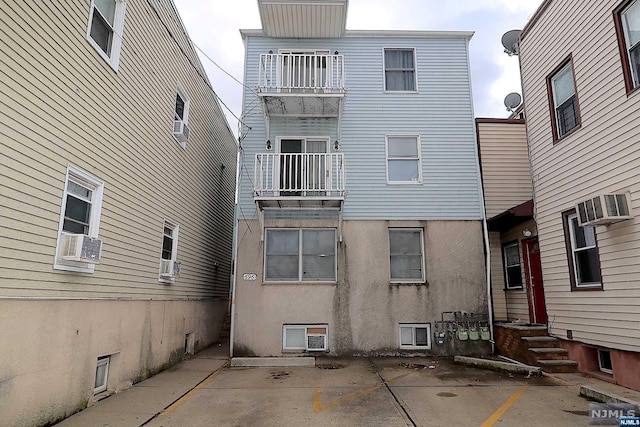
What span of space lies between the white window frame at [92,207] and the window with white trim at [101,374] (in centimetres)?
152

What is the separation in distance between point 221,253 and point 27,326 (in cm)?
909

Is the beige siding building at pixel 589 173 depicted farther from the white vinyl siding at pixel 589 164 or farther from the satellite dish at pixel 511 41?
the satellite dish at pixel 511 41

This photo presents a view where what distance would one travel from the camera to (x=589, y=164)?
7.20m

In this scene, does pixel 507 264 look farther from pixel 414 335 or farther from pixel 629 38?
pixel 629 38

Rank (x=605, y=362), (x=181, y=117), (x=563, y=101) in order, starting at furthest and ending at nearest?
(x=181, y=117)
(x=563, y=101)
(x=605, y=362)

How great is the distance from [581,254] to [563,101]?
3.12m

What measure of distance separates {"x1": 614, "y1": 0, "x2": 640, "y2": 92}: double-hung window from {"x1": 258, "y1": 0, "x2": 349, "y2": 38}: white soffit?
5.83 meters

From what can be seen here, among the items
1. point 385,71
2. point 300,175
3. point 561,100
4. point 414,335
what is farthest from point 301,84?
point 414,335

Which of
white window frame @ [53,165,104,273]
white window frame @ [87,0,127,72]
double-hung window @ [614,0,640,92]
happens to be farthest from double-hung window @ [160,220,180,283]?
double-hung window @ [614,0,640,92]

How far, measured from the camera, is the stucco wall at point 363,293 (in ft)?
30.9

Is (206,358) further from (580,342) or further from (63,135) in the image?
(580,342)

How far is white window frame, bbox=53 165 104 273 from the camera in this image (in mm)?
5057

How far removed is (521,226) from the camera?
32.2 ft

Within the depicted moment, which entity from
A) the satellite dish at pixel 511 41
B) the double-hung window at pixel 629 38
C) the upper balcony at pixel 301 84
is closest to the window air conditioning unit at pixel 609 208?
the double-hung window at pixel 629 38
